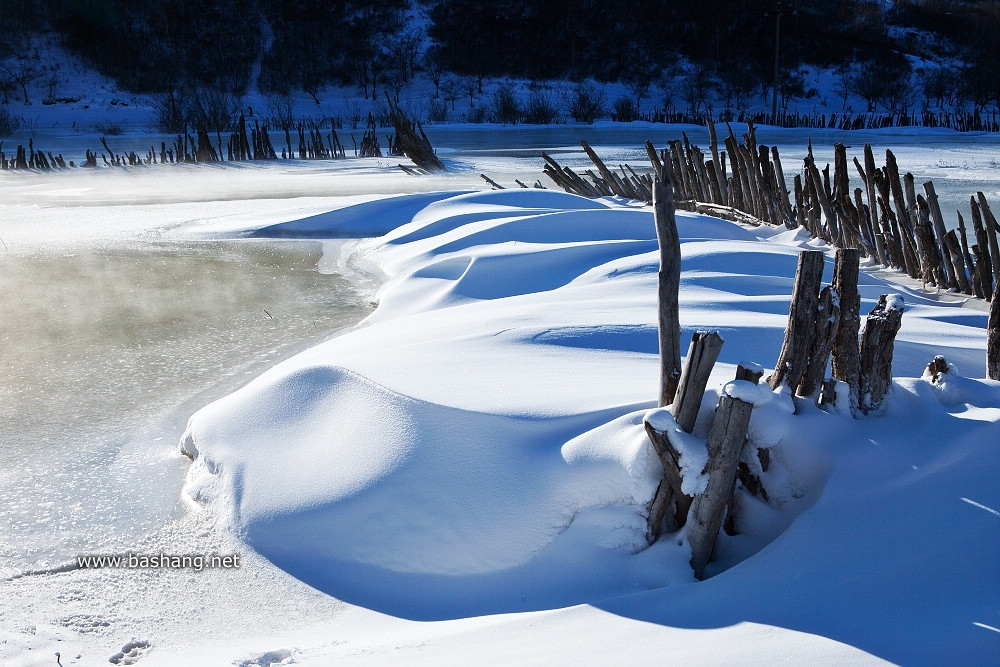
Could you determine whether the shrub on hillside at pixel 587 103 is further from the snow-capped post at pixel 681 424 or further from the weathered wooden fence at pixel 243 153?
the snow-capped post at pixel 681 424

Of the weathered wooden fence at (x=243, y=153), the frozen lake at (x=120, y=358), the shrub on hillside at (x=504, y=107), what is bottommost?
the frozen lake at (x=120, y=358)

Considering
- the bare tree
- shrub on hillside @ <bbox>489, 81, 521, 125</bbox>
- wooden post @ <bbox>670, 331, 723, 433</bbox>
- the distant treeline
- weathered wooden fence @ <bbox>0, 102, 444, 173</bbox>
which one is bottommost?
wooden post @ <bbox>670, 331, 723, 433</bbox>

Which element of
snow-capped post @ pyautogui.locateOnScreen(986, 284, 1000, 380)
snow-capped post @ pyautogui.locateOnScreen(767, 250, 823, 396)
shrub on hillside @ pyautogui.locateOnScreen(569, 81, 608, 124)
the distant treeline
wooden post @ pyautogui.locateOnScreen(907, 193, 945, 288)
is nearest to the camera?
snow-capped post @ pyautogui.locateOnScreen(767, 250, 823, 396)

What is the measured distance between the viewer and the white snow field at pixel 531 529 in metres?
1.79

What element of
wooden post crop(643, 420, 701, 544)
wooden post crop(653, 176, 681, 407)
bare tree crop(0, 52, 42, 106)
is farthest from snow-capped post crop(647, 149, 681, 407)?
bare tree crop(0, 52, 42, 106)

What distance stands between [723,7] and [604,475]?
5669 centimetres

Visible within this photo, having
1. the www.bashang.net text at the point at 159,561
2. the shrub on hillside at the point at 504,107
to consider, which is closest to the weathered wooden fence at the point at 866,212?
the www.bashang.net text at the point at 159,561

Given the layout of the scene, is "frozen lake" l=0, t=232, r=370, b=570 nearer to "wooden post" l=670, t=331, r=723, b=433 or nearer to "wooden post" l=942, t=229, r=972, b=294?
"wooden post" l=670, t=331, r=723, b=433

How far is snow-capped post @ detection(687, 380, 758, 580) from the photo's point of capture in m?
2.04

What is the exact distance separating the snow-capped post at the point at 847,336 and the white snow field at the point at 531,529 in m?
0.12

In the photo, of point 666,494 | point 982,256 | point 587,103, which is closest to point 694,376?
point 666,494

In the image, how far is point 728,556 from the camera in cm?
216

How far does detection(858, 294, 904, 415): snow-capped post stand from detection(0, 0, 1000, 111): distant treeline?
155 feet

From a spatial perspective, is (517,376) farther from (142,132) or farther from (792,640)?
(142,132)
